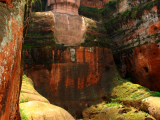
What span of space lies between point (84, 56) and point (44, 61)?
11.5 ft

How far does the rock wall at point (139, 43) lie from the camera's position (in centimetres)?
1314

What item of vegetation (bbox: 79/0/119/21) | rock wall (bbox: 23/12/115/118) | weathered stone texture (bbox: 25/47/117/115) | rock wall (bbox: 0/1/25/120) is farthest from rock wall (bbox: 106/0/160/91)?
rock wall (bbox: 0/1/25/120)

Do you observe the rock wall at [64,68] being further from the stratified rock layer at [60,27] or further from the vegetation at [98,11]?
the vegetation at [98,11]

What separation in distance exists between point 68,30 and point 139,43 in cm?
672

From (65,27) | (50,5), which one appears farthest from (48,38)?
(50,5)

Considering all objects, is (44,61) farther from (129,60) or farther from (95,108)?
(129,60)

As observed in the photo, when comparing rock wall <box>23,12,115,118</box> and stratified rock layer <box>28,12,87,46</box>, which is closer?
rock wall <box>23,12,115,118</box>

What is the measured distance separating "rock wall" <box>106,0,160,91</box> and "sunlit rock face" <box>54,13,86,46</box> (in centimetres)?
472

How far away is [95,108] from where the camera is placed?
12.6 m

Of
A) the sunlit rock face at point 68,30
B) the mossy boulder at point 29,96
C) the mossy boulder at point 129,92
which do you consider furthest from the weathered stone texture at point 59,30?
the mossy boulder at point 29,96

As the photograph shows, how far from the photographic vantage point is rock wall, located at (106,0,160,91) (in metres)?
13.1

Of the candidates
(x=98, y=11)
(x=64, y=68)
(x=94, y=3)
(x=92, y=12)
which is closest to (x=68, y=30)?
(x=64, y=68)

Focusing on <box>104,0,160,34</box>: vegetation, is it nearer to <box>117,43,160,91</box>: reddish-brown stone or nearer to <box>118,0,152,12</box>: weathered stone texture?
<box>118,0,152,12</box>: weathered stone texture

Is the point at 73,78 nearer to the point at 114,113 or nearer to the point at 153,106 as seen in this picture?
the point at 114,113
